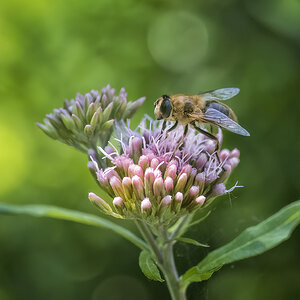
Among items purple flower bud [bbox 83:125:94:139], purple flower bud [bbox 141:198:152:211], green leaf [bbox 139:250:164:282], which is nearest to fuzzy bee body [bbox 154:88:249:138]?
→ purple flower bud [bbox 83:125:94:139]

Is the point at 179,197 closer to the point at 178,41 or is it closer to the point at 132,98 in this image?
the point at 132,98

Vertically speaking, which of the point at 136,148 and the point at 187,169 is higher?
the point at 136,148

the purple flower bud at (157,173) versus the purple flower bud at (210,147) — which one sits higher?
the purple flower bud at (157,173)

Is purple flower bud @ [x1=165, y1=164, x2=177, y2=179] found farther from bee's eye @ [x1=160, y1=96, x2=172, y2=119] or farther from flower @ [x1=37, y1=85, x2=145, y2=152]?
flower @ [x1=37, y1=85, x2=145, y2=152]

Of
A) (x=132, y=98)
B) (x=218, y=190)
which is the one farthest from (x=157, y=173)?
(x=132, y=98)

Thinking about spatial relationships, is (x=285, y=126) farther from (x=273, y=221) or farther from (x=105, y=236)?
(x=273, y=221)

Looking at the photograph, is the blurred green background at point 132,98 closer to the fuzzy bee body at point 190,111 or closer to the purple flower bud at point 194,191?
the fuzzy bee body at point 190,111

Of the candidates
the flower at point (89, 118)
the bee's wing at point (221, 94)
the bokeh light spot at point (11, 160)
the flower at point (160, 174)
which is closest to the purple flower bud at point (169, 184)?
the flower at point (160, 174)

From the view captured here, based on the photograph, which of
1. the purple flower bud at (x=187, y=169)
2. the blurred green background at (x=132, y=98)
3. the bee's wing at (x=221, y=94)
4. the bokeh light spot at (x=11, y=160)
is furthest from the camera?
the bokeh light spot at (x=11, y=160)
